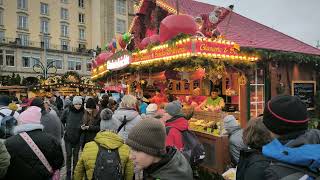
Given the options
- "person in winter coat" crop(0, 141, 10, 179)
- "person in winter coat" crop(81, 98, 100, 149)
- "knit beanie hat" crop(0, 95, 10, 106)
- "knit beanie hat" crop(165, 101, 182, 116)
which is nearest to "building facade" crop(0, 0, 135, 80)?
"knit beanie hat" crop(0, 95, 10, 106)

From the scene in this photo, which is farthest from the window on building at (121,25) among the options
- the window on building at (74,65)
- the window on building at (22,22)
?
the window on building at (22,22)

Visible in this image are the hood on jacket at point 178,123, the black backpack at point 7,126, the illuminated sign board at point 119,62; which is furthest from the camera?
the illuminated sign board at point 119,62

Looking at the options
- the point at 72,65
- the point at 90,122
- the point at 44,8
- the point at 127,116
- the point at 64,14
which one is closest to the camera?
the point at 127,116

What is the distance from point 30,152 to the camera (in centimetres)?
344

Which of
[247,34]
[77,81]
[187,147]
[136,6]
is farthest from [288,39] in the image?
[77,81]

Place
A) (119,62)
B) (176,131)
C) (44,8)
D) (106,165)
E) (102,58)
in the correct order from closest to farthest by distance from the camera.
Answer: (106,165) → (176,131) → (119,62) → (102,58) → (44,8)

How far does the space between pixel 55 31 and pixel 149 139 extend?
53846 mm

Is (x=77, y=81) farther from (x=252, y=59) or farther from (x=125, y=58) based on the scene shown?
(x=252, y=59)

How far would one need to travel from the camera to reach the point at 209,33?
8.98 m

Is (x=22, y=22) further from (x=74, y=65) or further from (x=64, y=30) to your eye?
(x=74, y=65)

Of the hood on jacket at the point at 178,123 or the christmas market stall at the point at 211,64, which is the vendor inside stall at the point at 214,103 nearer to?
the christmas market stall at the point at 211,64

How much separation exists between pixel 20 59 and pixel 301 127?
49.3 m

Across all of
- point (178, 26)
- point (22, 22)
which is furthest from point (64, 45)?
point (178, 26)

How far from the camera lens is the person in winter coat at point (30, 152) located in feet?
11.1
